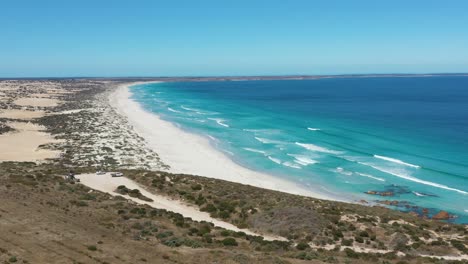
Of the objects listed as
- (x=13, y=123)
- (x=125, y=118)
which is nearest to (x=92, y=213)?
(x=13, y=123)

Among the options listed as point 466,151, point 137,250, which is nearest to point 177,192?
point 137,250

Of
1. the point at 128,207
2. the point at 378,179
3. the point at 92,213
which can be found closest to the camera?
the point at 92,213

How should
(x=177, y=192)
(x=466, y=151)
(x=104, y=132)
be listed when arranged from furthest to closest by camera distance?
1. (x=104, y=132)
2. (x=466, y=151)
3. (x=177, y=192)

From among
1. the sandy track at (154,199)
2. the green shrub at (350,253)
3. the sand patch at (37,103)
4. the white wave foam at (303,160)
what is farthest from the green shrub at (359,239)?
the sand patch at (37,103)

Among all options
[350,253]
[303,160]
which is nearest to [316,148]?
[303,160]

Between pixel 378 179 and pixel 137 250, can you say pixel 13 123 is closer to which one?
pixel 378 179

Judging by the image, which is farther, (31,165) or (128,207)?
(31,165)

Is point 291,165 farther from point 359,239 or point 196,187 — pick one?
point 359,239

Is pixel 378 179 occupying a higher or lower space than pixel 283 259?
lower
